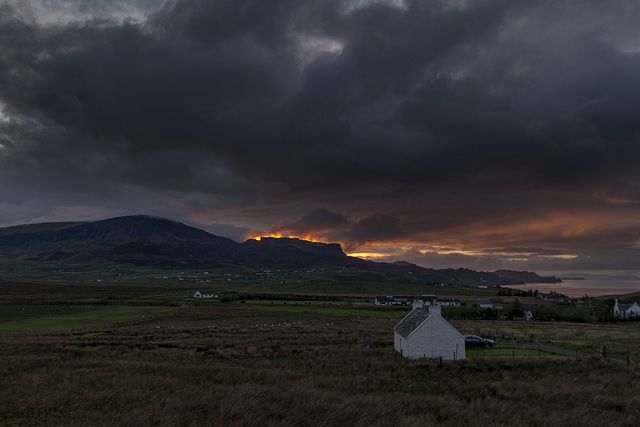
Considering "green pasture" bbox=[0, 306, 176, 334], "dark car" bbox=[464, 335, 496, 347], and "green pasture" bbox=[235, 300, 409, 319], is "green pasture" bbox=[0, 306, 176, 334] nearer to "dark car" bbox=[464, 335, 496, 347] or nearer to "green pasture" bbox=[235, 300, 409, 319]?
"green pasture" bbox=[235, 300, 409, 319]

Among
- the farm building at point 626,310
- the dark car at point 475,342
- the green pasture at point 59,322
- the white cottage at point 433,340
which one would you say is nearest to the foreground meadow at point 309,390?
the white cottage at point 433,340

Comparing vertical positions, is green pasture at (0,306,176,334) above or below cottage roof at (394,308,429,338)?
below

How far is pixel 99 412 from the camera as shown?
13969mm

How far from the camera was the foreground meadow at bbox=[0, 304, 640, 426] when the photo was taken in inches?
507

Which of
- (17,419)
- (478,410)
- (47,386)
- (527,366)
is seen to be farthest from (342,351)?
(17,419)

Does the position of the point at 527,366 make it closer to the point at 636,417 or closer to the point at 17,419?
the point at 636,417

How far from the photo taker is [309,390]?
16.4 m

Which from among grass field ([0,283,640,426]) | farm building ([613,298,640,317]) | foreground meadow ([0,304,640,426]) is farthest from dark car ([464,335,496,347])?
farm building ([613,298,640,317])

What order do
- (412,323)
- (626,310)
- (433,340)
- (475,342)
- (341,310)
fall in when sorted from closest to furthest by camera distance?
(433,340)
(412,323)
(475,342)
(626,310)
(341,310)

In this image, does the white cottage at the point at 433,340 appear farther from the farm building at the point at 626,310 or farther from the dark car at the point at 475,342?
the farm building at the point at 626,310

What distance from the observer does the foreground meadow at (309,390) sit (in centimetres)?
1287

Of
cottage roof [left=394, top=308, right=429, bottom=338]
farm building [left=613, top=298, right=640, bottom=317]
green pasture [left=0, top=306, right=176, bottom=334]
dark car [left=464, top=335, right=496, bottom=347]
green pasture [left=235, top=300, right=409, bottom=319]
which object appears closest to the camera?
cottage roof [left=394, top=308, right=429, bottom=338]

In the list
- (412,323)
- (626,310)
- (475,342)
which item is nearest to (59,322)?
(412,323)

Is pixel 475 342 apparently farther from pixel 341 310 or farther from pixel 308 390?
pixel 341 310
